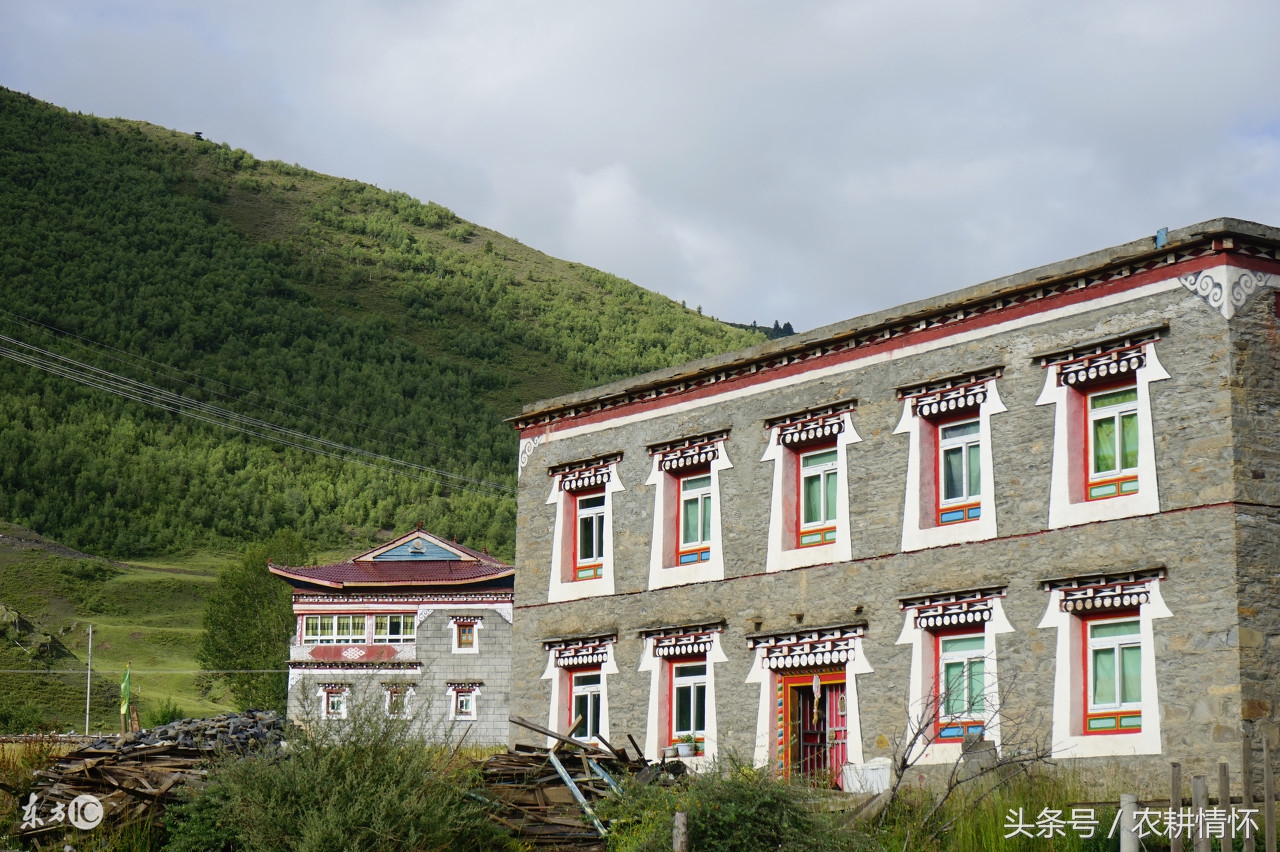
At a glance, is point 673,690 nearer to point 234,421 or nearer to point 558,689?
point 558,689

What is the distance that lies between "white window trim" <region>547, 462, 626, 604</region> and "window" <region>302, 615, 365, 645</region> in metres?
31.8

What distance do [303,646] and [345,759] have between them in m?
42.3

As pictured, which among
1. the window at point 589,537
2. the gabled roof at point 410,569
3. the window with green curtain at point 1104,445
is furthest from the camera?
the gabled roof at point 410,569

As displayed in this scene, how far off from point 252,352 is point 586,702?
129 meters

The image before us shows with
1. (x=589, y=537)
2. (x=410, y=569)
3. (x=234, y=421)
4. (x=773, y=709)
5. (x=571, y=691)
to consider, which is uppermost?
(x=234, y=421)

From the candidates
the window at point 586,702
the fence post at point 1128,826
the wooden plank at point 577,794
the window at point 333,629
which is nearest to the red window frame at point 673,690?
the window at point 586,702

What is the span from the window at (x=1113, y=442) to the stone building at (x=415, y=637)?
38428 mm

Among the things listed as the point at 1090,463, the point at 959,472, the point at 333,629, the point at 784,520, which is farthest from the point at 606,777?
the point at 333,629

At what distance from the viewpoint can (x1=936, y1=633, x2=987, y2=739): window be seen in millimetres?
22281

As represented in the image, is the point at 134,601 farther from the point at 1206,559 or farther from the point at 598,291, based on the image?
the point at 598,291

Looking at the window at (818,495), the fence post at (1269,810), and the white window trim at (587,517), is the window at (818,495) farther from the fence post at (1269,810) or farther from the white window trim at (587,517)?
the fence post at (1269,810)

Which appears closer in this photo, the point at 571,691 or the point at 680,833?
the point at 680,833

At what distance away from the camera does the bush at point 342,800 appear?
1841 centimetres

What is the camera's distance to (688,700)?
2703 centimetres
